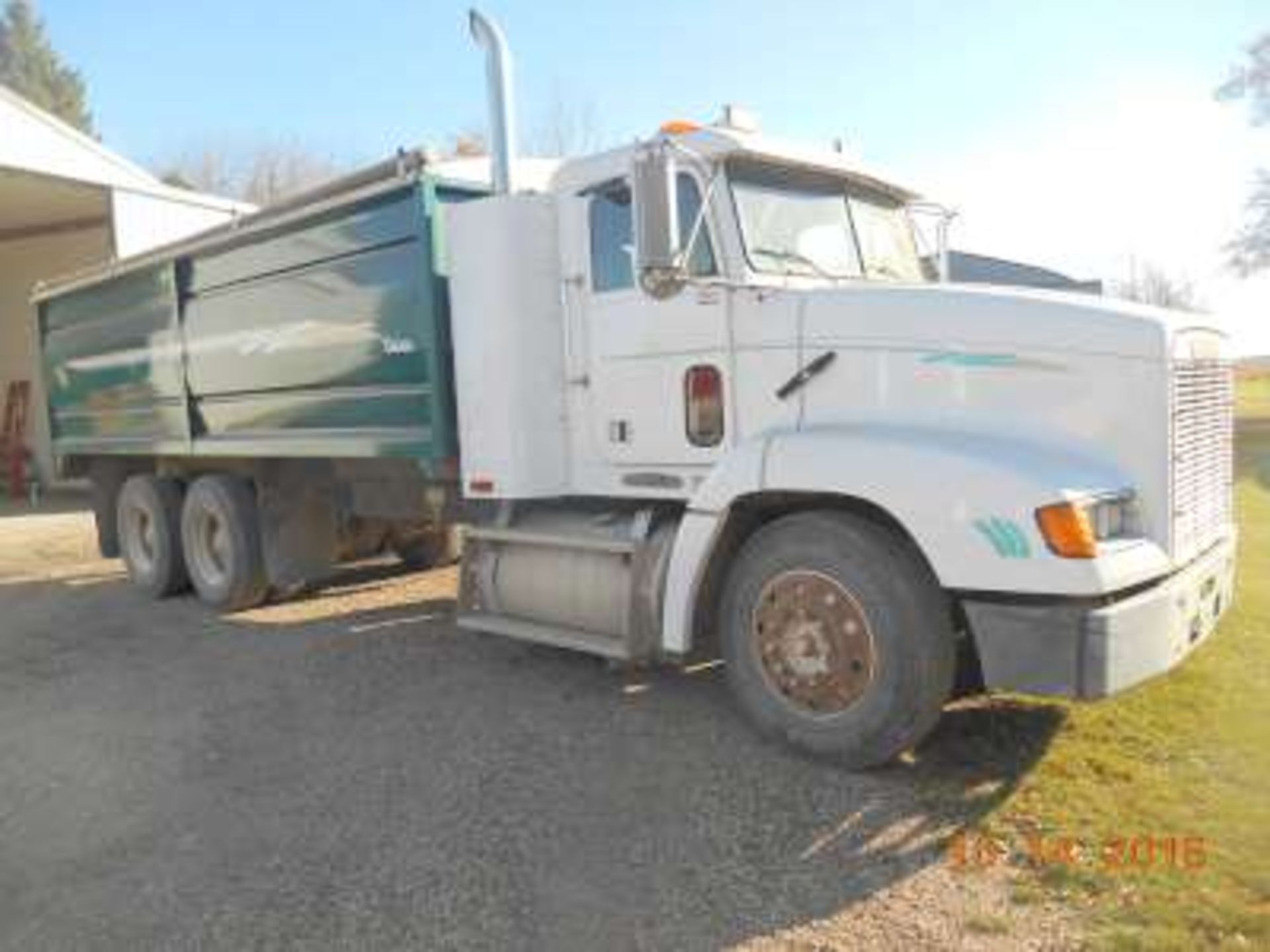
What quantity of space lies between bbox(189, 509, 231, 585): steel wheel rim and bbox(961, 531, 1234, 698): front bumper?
640 cm

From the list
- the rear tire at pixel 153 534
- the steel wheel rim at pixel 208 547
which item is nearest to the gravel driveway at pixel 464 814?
the steel wheel rim at pixel 208 547

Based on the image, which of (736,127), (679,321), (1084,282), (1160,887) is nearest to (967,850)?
(1160,887)

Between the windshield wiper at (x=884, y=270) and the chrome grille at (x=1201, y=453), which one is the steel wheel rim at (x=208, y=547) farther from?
the chrome grille at (x=1201, y=453)

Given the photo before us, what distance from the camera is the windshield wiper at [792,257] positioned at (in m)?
5.19

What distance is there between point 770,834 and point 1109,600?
4.92 feet

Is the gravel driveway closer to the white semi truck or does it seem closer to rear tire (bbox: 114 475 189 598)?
the white semi truck

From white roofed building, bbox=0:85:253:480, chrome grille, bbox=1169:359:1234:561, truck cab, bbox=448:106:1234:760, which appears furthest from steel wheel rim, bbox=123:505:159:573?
chrome grille, bbox=1169:359:1234:561

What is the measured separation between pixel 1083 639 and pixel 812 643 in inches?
44.1

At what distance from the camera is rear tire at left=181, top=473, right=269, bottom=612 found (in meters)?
8.42

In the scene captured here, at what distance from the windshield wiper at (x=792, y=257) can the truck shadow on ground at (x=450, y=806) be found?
7.13 ft

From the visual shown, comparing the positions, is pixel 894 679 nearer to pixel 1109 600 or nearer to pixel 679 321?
pixel 1109 600

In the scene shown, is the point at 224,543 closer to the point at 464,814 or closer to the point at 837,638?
the point at 464,814

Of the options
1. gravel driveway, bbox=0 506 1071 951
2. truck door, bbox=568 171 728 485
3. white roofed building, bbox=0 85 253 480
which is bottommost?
gravel driveway, bbox=0 506 1071 951

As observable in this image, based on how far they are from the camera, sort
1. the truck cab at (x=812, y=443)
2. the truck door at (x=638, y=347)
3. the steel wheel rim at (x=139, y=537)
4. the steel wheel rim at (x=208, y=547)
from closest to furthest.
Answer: the truck cab at (x=812, y=443), the truck door at (x=638, y=347), the steel wheel rim at (x=208, y=547), the steel wheel rim at (x=139, y=537)
